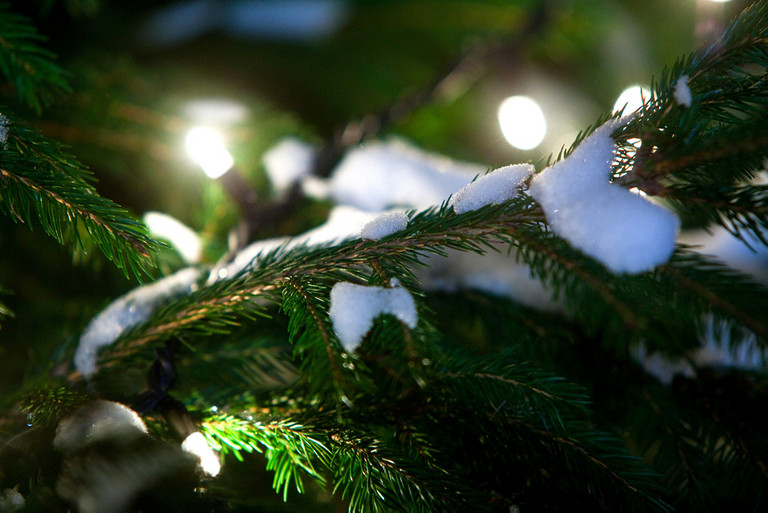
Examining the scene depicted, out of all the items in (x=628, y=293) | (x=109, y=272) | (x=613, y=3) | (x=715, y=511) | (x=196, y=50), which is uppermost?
(x=613, y=3)

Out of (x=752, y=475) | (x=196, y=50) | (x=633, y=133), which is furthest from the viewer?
(x=196, y=50)

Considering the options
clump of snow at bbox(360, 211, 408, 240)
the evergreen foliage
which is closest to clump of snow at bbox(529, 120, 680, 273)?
the evergreen foliage

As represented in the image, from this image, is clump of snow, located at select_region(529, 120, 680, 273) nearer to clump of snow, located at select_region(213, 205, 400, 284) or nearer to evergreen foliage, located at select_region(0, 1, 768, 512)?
evergreen foliage, located at select_region(0, 1, 768, 512)

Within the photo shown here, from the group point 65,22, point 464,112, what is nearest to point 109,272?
point 65,22

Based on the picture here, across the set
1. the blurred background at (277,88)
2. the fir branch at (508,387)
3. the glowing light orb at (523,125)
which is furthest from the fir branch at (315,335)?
the glowing light orb at (523,125)

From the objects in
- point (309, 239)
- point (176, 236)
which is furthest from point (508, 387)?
point (176, 236)

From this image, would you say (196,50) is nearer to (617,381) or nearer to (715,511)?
(617,381)

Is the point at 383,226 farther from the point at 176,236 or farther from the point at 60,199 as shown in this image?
the point at 176,236
